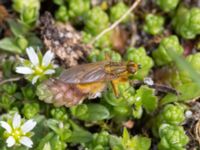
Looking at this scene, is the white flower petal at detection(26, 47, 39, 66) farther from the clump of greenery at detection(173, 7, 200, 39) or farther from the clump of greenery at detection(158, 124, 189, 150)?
the clump of greenery at detection(173, 7, 200, 39)

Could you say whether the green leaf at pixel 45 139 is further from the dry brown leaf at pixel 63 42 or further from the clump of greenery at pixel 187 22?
the clump of greenery at pixel 187 22

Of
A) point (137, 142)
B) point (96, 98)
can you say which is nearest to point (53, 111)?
point (96, 98)

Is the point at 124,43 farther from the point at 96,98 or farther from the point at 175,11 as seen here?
the point at 96,98

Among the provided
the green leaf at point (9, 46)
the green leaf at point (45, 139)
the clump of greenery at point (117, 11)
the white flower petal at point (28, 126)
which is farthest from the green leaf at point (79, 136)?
the clump of greenery at point (117, 11)

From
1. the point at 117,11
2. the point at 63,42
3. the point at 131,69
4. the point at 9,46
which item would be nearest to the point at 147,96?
the point at 131,69

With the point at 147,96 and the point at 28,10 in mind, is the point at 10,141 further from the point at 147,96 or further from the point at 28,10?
the point at 28,10

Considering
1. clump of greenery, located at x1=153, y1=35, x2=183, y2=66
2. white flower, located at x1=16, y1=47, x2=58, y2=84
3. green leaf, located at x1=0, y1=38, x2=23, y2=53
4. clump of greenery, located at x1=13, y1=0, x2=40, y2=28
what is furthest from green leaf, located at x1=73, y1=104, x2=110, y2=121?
clump of greenery, located at x1=13, y1=0, x2=40, y2=28

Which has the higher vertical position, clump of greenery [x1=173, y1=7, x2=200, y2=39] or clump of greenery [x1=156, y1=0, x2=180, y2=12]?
clump of greenery [x1=156, y1=0, x2=180, y2=12]
